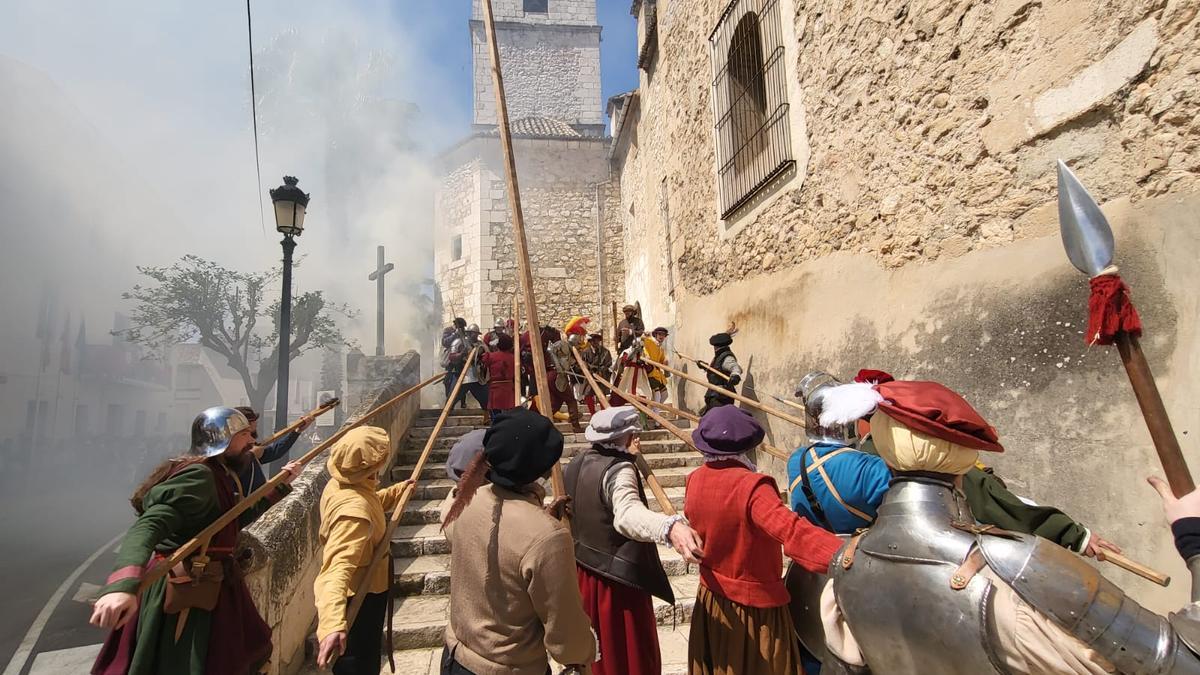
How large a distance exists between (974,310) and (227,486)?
4.25 metres

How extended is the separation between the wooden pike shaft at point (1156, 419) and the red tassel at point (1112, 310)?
Result: 0.04 meters

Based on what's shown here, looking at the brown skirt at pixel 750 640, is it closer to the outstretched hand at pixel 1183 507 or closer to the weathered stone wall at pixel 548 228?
the outstretched hand at pixel 1183 507

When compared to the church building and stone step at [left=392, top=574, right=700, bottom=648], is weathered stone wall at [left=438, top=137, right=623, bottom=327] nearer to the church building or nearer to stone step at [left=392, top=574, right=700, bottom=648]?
the church building

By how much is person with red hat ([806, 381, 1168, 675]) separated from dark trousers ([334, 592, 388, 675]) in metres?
2.13

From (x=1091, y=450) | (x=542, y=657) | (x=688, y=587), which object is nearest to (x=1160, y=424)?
(x=1091, y=450)

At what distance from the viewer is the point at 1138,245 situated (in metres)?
2.79

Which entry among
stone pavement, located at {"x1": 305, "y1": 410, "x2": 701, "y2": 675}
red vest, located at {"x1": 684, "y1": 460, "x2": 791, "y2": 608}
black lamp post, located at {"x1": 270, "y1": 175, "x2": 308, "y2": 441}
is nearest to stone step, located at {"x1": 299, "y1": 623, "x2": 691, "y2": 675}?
stone pavement, located at {"x1": 305, "y1": 410, "x2": 701, "y2": 675}

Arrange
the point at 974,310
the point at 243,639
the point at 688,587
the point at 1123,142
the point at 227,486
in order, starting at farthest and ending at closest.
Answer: the point at 688,587
the point at 974,310
the point at 1123,142
the point at 227,486
the point at 243,639

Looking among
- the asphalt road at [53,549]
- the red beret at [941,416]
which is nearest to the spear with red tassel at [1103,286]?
the red beret at [941,416]

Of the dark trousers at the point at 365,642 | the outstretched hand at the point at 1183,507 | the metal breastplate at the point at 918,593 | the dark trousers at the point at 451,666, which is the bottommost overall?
the dark trousers at the point at 365,642

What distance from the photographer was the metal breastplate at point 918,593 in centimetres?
140

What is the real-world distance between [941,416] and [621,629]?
70.0 inches

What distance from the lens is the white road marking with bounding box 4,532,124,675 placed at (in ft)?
22.8

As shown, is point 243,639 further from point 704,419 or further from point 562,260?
point 562,260
